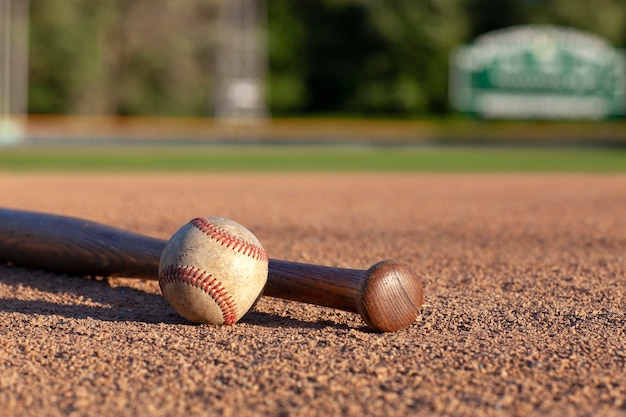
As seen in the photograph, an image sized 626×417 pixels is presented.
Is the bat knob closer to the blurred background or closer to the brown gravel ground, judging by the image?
the brown gravel ground

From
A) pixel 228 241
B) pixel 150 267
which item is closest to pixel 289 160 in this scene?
pixel 150 267

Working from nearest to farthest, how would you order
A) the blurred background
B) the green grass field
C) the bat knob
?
the bat knob, the green grass field, the blurred background

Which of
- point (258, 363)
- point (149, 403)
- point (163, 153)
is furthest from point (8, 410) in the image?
point (163, 153)

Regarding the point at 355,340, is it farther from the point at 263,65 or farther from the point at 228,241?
the point at 263,65

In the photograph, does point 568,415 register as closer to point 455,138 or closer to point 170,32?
point 455,138

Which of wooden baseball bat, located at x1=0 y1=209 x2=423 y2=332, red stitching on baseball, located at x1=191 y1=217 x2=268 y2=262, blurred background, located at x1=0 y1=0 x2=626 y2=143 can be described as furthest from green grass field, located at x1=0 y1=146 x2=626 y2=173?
red stitching on baseball, located at x1=191 y1=217 x2=268 y2=262

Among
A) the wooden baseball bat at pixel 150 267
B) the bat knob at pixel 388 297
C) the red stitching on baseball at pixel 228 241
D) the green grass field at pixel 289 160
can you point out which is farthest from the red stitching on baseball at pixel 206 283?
the green grass field at pixel 289 160
